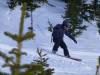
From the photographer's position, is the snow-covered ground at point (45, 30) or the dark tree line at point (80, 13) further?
the dark tree line at point (80, 13)

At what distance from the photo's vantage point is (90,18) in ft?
72.6

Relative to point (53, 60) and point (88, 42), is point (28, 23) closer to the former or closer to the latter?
point (88, 42)

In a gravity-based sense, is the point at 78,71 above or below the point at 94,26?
above

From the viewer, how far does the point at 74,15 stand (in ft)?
64.3

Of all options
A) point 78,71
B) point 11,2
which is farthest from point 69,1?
point 78,71

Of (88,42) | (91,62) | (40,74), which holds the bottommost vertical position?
(88,42)

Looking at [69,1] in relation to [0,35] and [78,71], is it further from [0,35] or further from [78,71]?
[78,71]

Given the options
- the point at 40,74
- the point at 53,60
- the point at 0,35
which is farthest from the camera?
the point at 0,35

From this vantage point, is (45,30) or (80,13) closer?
(45,30)

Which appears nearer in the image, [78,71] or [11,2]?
[78,71]

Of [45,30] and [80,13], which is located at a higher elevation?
[80,13]

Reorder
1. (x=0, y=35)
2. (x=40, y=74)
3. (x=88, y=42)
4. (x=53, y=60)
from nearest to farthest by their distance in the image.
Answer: (x=40, y=74)
(x=53, y=60)
(x=0, y=35)
(x=88, y=42)

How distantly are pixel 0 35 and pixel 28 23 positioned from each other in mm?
2745

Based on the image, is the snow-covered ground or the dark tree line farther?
the dark tree line
